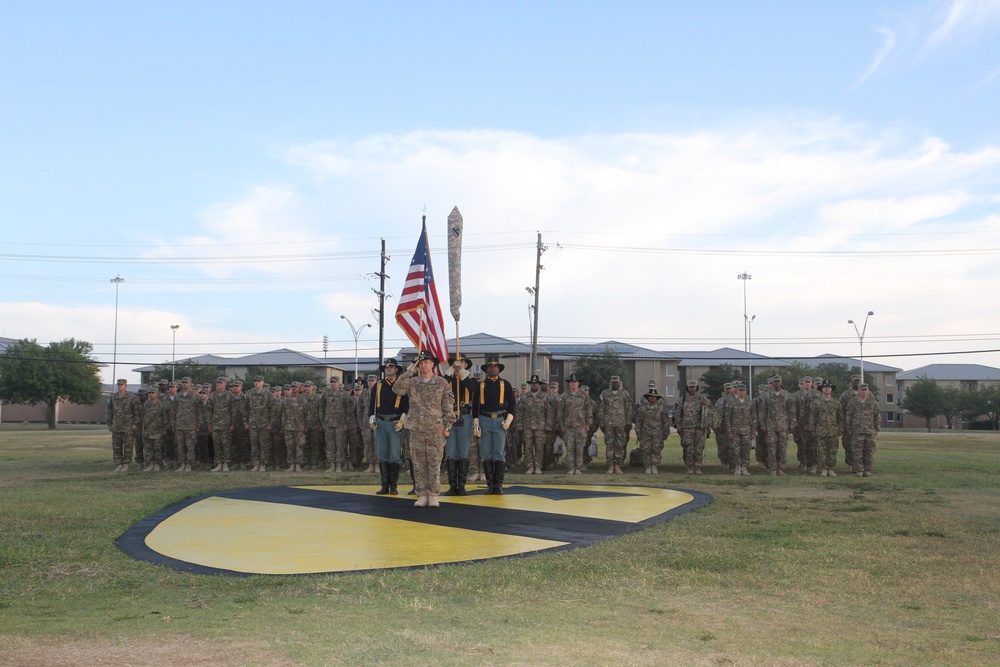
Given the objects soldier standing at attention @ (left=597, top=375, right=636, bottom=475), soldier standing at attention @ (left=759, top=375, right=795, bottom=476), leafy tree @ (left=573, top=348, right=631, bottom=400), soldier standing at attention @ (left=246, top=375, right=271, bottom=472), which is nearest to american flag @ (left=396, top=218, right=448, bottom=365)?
soldier standing at attention @ (left=597, top=375, right=636, bottom=475)

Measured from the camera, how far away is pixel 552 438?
16188 millimetres

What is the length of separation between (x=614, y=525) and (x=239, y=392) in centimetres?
1067

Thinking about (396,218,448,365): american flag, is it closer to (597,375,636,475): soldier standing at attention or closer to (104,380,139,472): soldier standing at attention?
(597,375,636,475): soldier standing at attention

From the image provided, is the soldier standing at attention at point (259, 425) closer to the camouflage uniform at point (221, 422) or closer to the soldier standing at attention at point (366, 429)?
the camouflage uniform at point (221, 422)

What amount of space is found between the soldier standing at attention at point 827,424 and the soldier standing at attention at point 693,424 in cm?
183

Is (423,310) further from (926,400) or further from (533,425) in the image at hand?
(926,400)

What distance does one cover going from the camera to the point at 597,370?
6338 centimetres

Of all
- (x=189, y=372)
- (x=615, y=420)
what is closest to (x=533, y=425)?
(x=615, y=420)

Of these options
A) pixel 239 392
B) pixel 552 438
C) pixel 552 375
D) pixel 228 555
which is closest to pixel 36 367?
pixel 552 375

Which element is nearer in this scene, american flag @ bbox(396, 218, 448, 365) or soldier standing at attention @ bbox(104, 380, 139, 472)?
american flag @ bbox(396, 218, 448, 365)

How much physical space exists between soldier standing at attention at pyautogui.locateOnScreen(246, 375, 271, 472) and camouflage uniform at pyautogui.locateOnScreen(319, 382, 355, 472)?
4.14ft

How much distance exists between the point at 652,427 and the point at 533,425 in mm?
2218

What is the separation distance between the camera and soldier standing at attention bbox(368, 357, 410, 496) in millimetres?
11094

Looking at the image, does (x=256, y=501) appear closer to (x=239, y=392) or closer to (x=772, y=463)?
(x=239, y=392)
